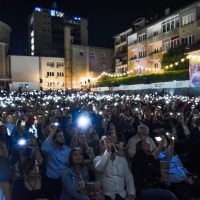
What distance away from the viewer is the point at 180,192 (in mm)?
5184

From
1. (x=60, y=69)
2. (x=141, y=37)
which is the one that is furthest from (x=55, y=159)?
(x=60, y=69)

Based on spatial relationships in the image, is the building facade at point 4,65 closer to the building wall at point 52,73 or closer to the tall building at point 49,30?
the building wall at point 52,73

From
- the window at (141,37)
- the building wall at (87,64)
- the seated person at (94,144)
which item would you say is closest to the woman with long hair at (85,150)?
the seated person at (94,144)

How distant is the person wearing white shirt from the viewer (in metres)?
4.51

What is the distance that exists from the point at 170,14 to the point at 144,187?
36.2 meters

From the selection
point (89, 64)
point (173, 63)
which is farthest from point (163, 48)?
point (89, 64)

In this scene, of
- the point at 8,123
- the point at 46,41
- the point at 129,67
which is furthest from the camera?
the point at 46,41

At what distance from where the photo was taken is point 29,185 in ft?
13.6

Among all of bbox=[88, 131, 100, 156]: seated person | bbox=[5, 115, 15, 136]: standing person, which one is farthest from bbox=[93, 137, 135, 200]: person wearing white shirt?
bbox=[5, 115, 15, 136]: standing person

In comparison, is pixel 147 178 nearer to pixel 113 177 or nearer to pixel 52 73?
pixel 113 177

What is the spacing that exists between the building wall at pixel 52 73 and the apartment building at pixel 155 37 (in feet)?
34.0

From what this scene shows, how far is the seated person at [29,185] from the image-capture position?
13.3 feet

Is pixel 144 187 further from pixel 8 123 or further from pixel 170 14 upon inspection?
pixel 170 14

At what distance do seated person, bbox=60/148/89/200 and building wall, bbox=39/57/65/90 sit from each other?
159ft
